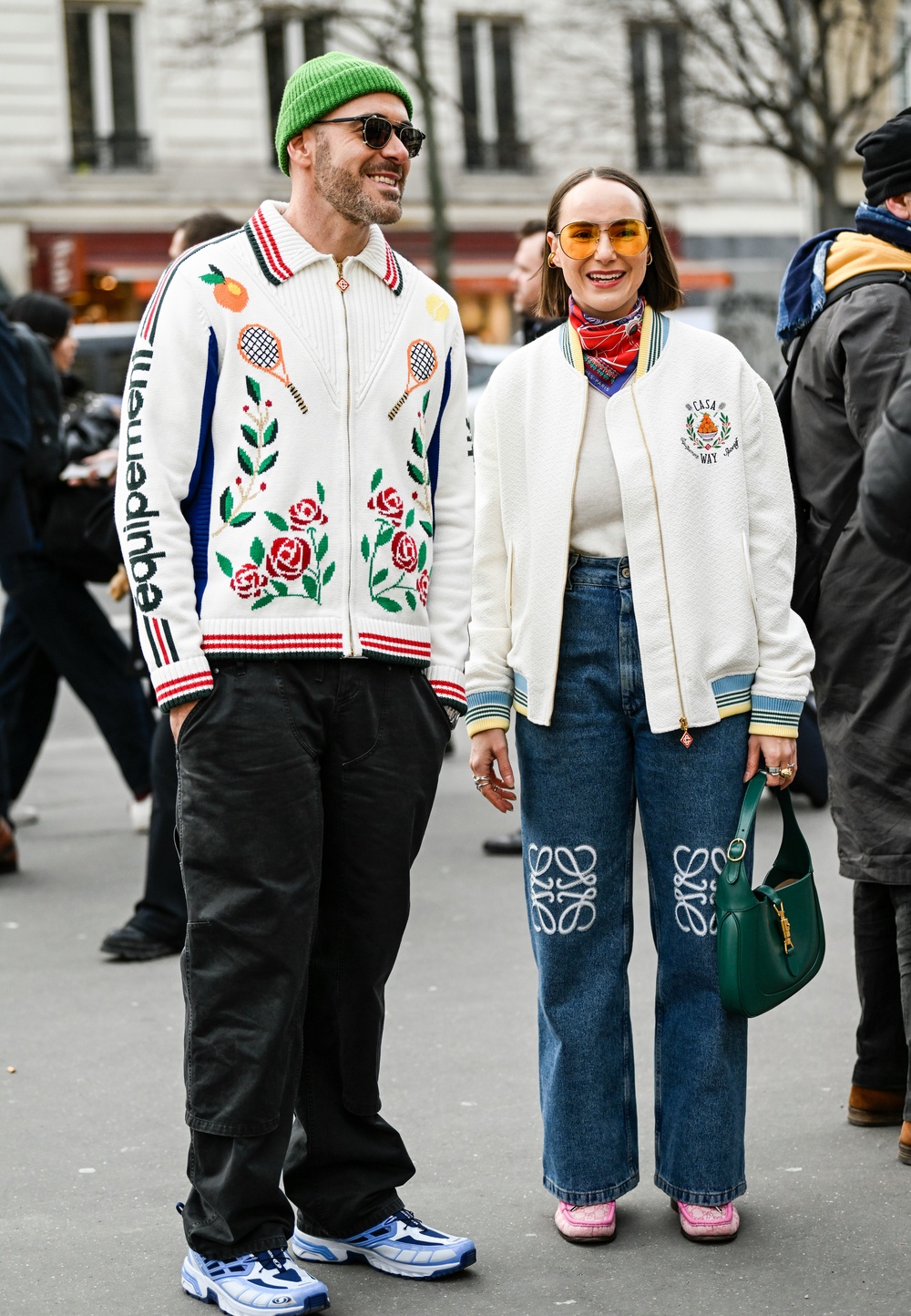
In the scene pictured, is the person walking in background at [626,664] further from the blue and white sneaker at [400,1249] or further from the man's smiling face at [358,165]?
the man's smiling face at [358,165]

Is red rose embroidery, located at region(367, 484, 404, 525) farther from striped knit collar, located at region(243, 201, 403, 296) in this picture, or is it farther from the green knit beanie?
the green knit beanie

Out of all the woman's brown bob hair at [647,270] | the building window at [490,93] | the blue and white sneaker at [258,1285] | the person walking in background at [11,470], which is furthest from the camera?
the building window at [490,93]

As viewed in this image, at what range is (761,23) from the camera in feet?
75.2

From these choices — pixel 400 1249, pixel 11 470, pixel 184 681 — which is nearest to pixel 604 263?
pixel 184 681

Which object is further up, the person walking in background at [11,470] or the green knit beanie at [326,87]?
the green knit beanie at [326,87]

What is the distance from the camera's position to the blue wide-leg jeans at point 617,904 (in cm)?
363

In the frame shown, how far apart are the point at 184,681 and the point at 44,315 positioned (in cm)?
508

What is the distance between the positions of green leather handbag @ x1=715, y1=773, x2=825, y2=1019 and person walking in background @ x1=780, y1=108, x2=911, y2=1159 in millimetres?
418

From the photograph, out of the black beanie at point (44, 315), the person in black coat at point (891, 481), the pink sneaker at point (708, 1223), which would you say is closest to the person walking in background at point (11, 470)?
the black beanie at point (44, 315)

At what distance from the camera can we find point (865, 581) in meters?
4.06

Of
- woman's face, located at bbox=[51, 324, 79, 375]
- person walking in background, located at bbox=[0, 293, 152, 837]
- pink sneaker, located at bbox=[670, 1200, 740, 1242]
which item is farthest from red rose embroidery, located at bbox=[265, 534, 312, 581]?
woman's face, located at bbox=[51, 324, 79, 375]

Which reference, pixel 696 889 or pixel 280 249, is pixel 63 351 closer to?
pixel 280 249

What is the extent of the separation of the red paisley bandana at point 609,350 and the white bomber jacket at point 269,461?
35 cm

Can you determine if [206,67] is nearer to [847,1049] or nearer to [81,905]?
[81,905]
